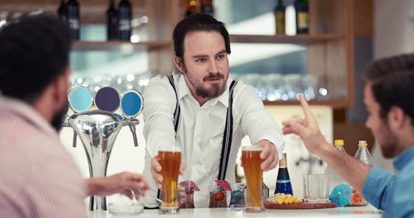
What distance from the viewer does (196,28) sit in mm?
3164

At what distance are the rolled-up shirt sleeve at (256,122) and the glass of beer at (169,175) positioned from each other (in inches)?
15.1

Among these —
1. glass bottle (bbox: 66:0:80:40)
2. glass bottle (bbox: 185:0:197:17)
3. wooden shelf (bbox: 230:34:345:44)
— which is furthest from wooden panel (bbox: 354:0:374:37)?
glass bottle (bbox: 66:0:80:40)

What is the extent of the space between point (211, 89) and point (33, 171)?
1.75m

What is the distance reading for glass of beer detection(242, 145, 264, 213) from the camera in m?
2.58

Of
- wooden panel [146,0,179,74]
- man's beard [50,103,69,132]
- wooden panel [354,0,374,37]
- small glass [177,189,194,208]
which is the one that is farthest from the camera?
wooden panel [354,0,374,37]

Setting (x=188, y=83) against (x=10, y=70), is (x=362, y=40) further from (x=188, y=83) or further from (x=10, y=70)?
(x=10, y=70)

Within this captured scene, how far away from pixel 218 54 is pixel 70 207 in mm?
1756

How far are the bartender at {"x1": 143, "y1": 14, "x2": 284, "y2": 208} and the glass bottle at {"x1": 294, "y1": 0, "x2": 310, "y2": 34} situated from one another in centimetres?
200

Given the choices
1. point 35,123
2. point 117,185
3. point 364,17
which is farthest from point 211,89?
point 364,17

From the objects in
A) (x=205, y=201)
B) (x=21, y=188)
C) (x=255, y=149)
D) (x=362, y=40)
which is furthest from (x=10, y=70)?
(x=362, y=40)

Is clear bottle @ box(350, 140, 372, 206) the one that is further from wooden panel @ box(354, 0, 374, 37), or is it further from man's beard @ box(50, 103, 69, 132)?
wooden panel @ box(354, 0, 374, 37)

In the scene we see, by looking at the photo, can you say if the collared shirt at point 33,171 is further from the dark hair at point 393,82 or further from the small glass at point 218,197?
the small glass at point 218,197

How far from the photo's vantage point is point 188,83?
315 cm

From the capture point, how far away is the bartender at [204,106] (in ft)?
10.0
